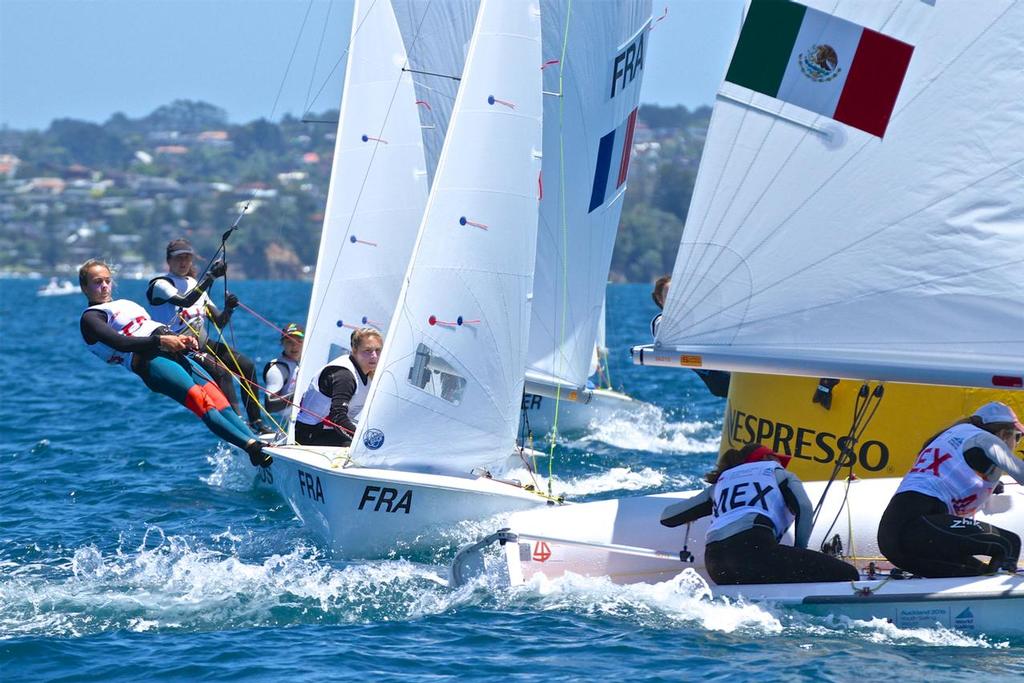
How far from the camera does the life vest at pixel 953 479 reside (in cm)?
774

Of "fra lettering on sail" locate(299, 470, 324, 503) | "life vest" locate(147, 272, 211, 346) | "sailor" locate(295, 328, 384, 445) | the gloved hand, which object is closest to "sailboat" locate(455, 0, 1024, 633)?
"fra lettering on sail" locate(299, 470, 324, 503)

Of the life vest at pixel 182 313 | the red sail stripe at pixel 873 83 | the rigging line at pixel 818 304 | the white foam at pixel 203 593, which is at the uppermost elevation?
the red sail stripe at pixel 873 83

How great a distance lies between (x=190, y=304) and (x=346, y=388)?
1391 mm

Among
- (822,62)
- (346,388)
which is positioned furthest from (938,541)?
(346,388)

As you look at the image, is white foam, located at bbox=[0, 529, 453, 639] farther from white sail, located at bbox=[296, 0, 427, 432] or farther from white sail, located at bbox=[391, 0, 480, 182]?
white sail, located at bbox=[391, 0, 480, 182]

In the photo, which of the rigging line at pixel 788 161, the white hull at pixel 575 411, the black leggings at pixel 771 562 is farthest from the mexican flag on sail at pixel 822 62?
the white hull at pixel 575 411

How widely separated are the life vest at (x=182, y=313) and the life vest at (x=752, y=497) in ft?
17.0

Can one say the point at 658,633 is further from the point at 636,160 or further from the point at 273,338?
the point at 636,160

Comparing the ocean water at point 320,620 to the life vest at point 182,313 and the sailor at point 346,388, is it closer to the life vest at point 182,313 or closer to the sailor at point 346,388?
the sailor at point 346,388

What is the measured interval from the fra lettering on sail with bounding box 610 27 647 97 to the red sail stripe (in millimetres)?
5526

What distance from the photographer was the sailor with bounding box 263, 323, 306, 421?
13.3m

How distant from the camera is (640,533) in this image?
8.56m

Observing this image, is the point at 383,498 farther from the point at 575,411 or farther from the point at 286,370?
the point at 575,411

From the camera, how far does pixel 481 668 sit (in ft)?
22.7
